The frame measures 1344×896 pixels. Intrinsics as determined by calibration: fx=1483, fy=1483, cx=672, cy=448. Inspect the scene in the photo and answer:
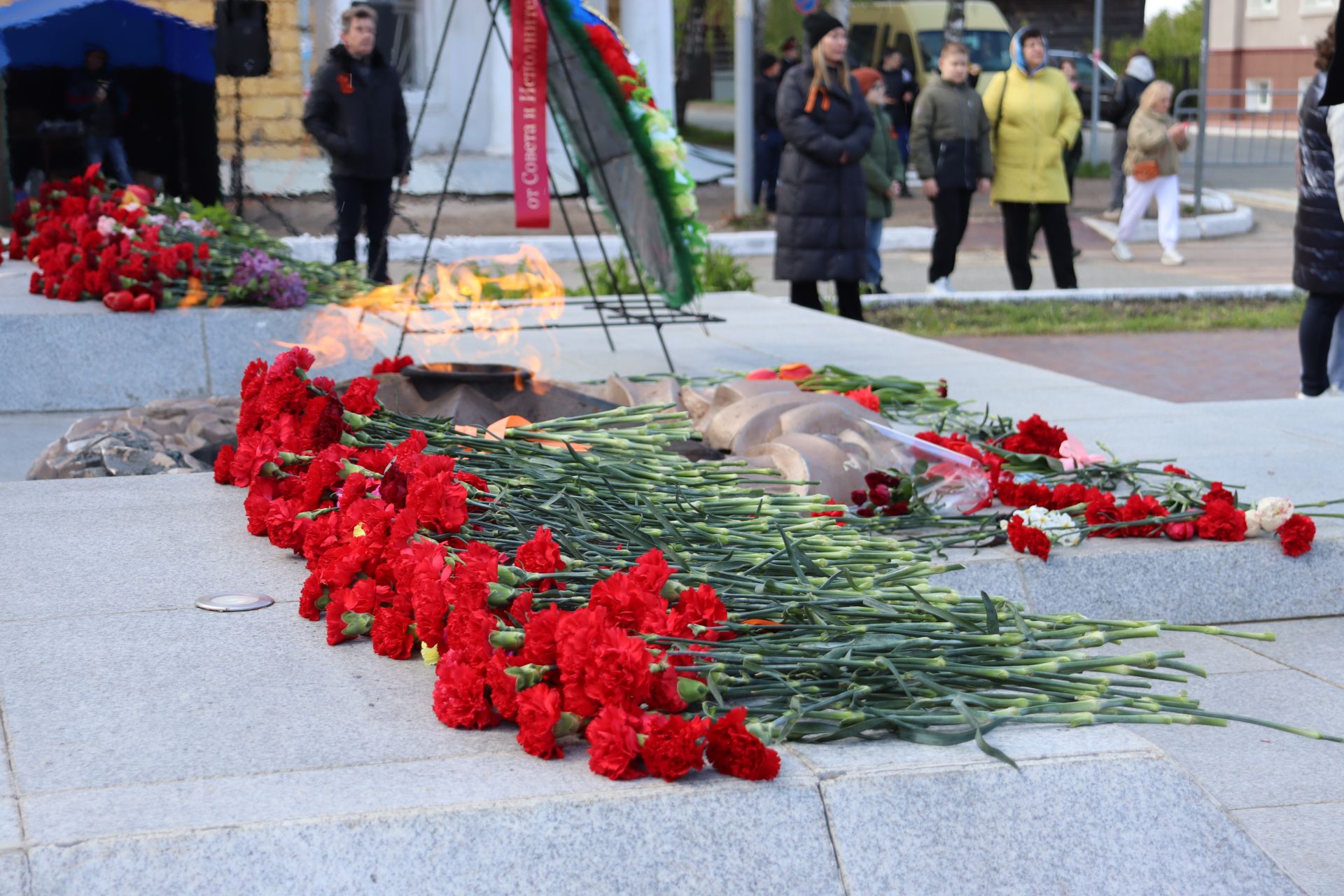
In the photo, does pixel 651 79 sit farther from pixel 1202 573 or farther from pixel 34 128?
pixel 1202 573

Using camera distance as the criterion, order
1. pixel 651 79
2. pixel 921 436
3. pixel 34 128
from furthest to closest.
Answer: pixel 651 79 → pixel 34 128 → pixel 921 436

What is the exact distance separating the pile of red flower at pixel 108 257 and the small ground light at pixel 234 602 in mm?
3984

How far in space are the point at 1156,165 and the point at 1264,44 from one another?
2348 cm

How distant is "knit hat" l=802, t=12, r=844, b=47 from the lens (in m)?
9.09

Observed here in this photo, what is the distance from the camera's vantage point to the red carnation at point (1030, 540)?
3.93 m

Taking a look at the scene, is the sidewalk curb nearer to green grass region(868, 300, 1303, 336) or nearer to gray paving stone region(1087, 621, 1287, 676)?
green grass region(868, 300, 1303, 336)

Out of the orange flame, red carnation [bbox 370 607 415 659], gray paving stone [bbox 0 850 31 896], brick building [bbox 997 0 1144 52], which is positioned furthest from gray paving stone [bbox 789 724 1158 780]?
brick building [bbox 997 0 1144 52]

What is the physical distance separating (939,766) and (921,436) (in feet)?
8.66

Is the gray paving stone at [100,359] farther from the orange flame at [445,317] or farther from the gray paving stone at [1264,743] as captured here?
the gray paving stone at [1264,743]

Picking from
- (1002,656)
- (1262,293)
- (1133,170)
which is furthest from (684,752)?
(1133,170)

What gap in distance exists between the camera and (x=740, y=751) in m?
2.25

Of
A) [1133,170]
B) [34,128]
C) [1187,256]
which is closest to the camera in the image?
[34,128]

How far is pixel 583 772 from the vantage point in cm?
233

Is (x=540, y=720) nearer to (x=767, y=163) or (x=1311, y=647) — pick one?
(x=1311, y=647)
